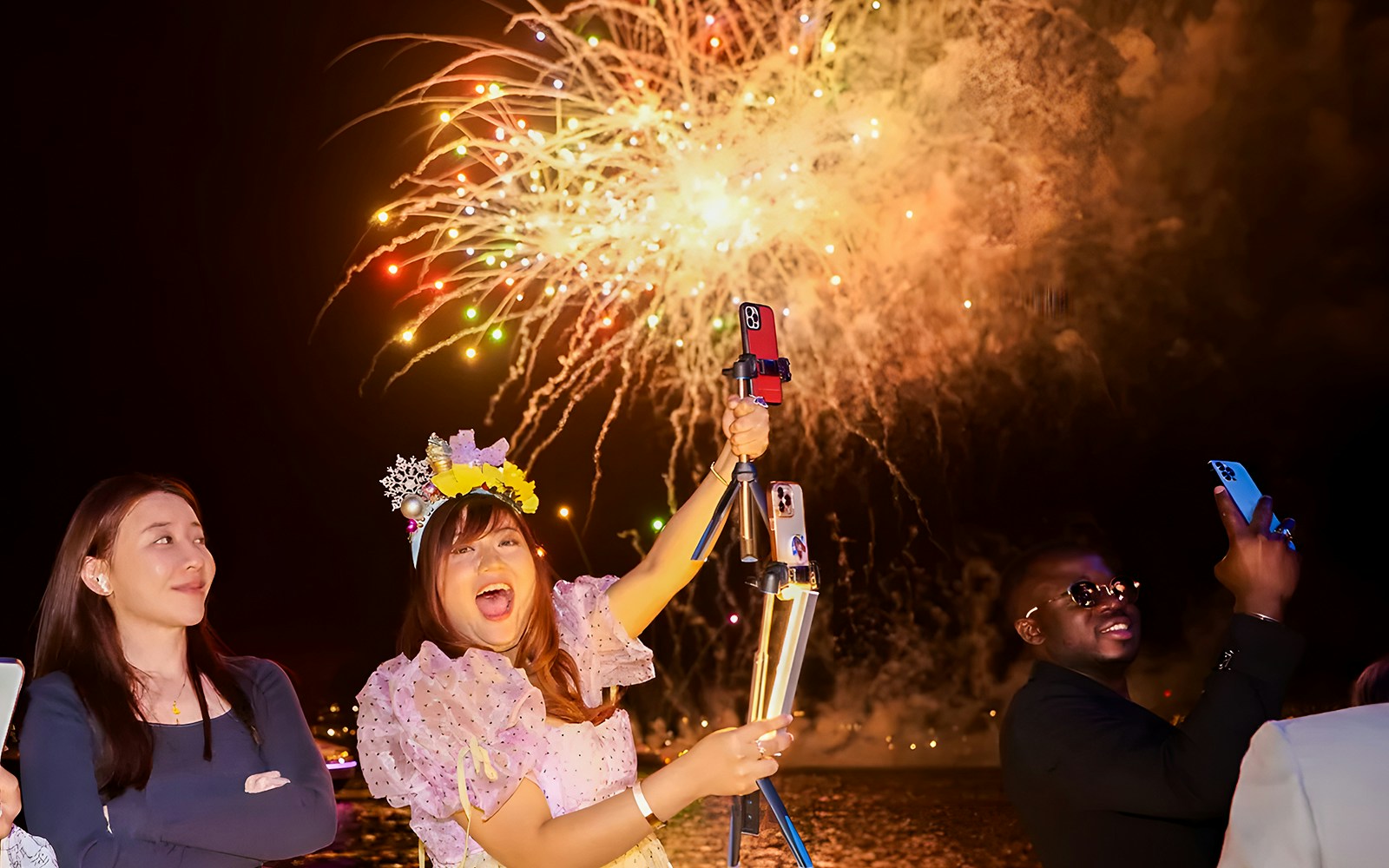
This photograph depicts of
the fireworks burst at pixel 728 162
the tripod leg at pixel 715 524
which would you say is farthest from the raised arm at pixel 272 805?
the fireworks burst at pixel 728 162

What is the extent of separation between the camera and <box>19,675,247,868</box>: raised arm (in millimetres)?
2457

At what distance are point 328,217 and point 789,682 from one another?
1277 cm

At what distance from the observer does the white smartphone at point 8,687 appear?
1874mm

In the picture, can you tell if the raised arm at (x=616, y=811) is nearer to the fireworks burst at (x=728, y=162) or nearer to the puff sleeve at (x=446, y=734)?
the puff sleeve at (x=446, y=734)

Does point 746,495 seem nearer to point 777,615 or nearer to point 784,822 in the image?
point 777,615

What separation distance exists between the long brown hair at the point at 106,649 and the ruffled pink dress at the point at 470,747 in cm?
49

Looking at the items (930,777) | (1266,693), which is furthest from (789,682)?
(930,777)

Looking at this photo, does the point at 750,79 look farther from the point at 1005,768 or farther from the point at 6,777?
the point at 6,777

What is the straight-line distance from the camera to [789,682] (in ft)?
6.34

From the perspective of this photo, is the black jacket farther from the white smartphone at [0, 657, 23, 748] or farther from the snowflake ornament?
the white smartphone at [0, 657, 23, 748]

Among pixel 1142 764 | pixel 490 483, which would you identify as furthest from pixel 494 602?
pixel 1142 764

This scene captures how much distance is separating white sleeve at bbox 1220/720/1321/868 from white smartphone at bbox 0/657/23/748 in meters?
1.67

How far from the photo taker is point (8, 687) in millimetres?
1891

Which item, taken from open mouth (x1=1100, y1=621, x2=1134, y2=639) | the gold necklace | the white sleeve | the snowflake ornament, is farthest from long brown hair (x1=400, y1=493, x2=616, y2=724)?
the white sleeve
